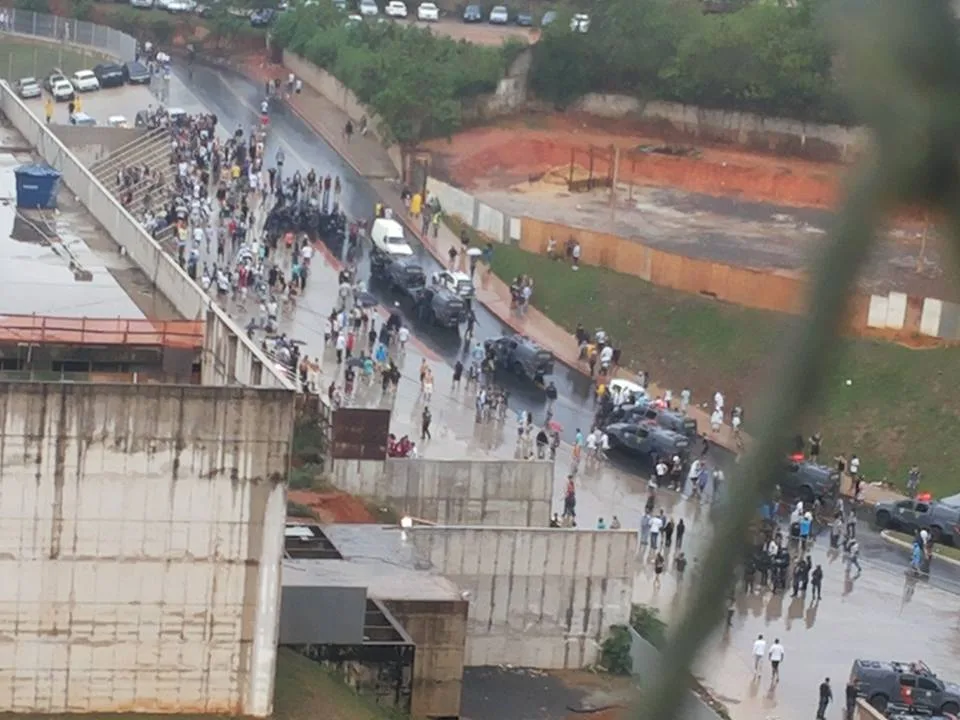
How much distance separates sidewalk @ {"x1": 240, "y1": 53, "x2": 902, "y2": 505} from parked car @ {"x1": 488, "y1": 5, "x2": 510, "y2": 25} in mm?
9053

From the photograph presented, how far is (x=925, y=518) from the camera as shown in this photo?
2584cm

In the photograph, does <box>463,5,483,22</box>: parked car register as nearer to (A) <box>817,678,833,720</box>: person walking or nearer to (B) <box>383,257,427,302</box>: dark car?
(B) <box>383,257,427,302</box>: dark car

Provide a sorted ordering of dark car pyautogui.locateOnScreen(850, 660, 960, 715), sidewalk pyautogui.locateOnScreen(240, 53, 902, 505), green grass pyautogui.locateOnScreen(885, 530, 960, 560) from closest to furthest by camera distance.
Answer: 1. dark car pyautogui.locateOnScreen(850, 660, 960, 715)
2. green grass pyautogui.locateOnScreen(885, 530, 960, 560)
3. sidewalk pyautogui.locateOnScreen(240, 53, 902, 505)

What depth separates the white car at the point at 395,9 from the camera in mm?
60375

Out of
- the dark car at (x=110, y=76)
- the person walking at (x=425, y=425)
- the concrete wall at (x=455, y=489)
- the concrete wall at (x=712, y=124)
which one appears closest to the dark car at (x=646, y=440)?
the person walking at (x=425, y=425)

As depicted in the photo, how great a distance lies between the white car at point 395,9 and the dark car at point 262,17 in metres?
4.78

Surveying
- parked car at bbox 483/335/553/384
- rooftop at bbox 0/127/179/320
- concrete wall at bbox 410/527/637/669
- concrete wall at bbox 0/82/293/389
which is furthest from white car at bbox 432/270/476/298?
concrete wall at bbox 410/527/637/669

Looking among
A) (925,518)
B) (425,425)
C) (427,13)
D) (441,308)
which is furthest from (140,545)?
(427,13)

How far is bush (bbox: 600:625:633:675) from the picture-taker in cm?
1962

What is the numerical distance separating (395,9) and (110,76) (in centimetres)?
1214

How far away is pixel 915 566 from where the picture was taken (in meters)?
24.4

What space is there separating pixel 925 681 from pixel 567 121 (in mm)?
35784

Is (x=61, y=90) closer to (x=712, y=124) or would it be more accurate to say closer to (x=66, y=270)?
(x=712, y=124)

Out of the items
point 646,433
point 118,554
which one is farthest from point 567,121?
point 118,554
